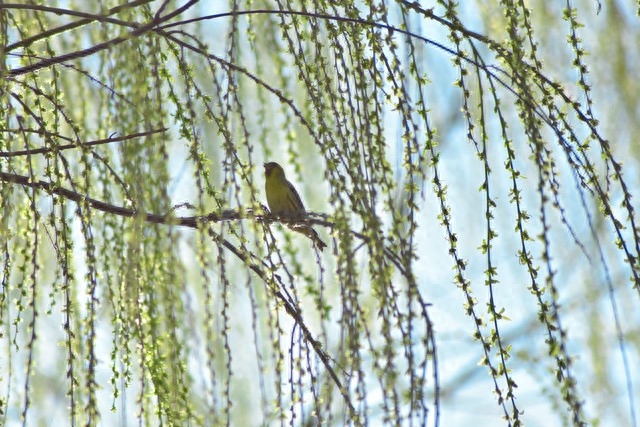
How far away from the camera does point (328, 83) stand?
5.41ft

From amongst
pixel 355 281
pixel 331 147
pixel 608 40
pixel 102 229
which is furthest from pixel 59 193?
pixel 608 40

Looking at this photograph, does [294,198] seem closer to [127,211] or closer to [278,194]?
[278,194]

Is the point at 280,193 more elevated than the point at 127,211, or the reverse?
the point at 280,193


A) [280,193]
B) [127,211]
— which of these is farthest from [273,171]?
[127,211]

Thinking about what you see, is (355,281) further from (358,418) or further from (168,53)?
(168,53)

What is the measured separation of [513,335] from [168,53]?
2.46 metres

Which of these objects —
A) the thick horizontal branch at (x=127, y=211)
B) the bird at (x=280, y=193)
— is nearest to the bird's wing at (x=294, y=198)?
the bird at (x=280, y=193)

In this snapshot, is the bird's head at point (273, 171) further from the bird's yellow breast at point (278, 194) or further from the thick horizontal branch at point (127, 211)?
the thick horizontal branch at point (127, 211)

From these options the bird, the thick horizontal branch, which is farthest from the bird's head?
the thick horizontal branch

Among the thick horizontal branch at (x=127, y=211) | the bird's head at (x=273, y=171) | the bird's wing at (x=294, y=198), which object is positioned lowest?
the thick horizontal branch at (x=127, y=211)

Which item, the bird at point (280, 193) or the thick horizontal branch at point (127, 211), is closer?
the thick horizontal branch at point (127, 211)

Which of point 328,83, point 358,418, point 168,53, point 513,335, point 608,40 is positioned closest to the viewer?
point 358,418

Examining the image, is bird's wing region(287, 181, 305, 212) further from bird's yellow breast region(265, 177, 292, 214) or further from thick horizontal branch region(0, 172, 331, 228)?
thick horizontal branch region(0, 172, 331, 228)

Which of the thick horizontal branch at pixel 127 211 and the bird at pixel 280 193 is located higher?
the bird at pixel 280 193
